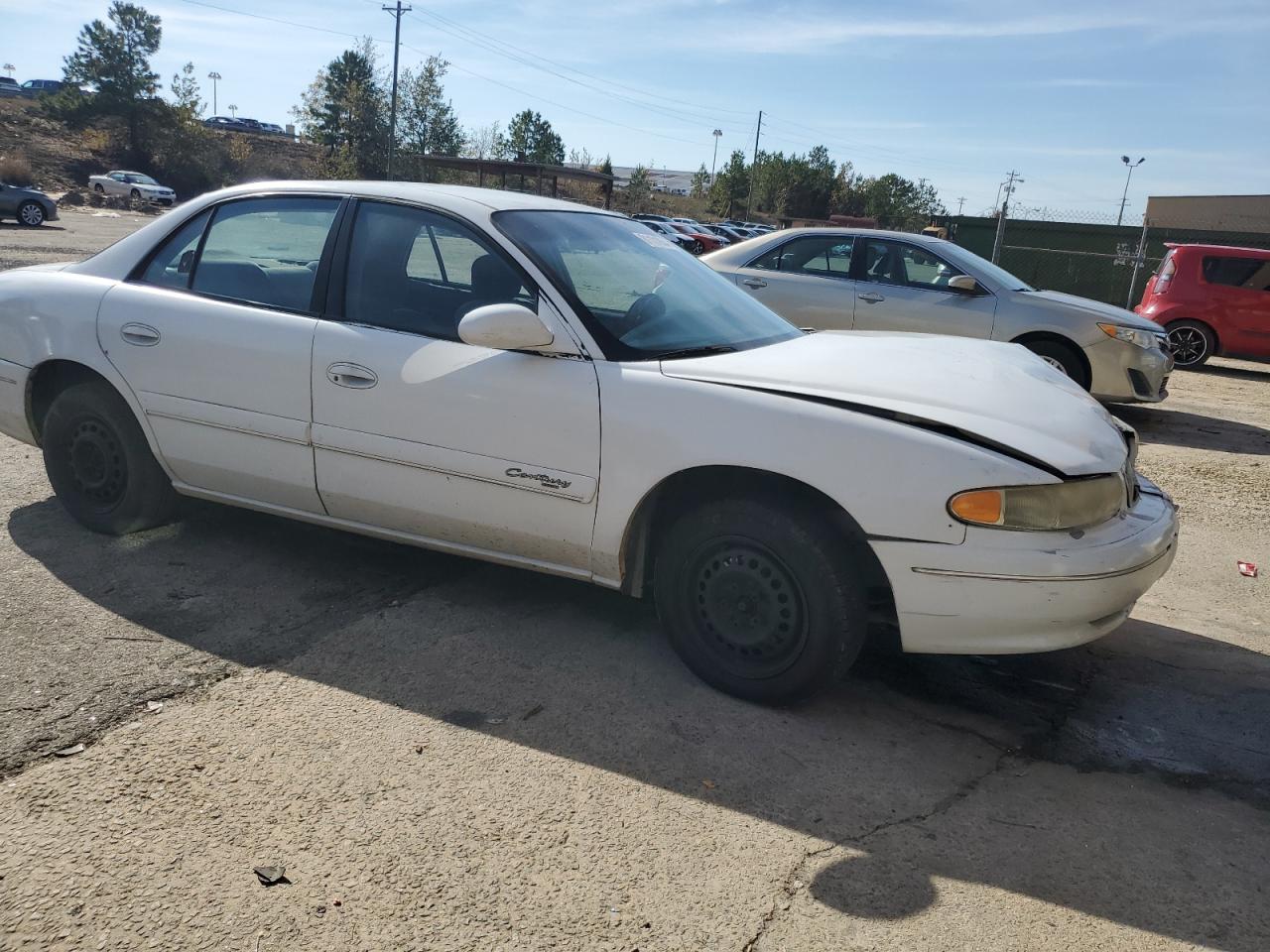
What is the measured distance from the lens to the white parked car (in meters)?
42.3

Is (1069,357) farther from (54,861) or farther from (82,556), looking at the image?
(54,861)

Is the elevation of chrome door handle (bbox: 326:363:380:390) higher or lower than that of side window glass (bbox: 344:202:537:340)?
lower

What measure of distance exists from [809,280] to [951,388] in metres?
6.07

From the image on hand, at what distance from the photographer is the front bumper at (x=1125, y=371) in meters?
8.53

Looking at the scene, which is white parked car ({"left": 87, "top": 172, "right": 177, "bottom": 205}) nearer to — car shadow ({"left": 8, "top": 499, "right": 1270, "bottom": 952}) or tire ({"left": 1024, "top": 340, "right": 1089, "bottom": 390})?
tire ({"left": 1024, "top": 340, "right": 1089, "bottom": 390})

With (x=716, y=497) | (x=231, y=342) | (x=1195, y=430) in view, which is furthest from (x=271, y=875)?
(x=1195, y=430)

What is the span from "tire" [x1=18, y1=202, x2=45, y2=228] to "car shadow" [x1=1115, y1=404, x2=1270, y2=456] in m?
26.4

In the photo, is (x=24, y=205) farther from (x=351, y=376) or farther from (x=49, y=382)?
(x=351, y=376)

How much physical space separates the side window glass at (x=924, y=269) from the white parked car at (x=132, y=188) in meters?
41.8

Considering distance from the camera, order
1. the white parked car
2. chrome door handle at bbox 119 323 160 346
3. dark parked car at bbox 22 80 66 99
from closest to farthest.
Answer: chrome door handle at bbox 119 323 160 346
the white parked car
dark parked car at bbox 22 80 66 99

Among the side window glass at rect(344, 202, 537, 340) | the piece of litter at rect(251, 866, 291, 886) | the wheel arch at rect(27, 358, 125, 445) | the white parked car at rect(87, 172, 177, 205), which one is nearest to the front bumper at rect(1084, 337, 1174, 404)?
the side window glass at rect(344, 202, 537, 340)

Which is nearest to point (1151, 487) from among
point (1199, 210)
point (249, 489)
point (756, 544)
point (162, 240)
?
point (756, 544)

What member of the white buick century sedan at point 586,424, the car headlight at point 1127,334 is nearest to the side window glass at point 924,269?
the car headlight at point 1127,334

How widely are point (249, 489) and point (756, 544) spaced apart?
7.24 ft
